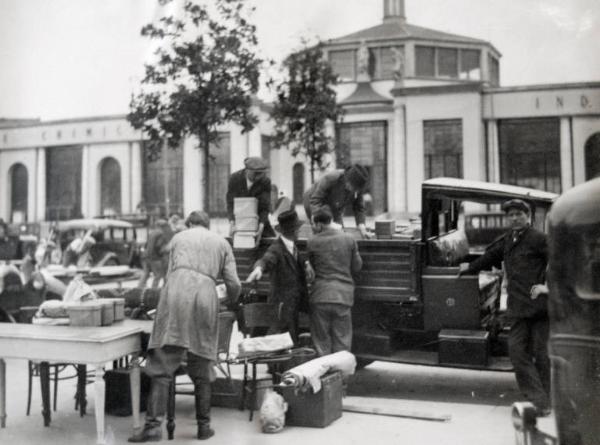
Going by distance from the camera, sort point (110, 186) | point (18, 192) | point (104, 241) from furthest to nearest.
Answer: point (110, 186) → point (18, 192) → point (104, 241)

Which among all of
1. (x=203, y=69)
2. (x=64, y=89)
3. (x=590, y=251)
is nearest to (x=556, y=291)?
(x=590, y=251)

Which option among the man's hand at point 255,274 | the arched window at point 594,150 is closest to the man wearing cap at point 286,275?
the man's hand at point 255,274

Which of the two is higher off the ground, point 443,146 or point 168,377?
point 443,146

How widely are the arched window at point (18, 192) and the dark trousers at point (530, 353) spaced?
20492 millimetres

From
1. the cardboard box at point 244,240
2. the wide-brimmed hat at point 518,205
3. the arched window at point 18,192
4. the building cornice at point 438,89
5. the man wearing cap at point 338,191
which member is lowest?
the cardboard box at point 244,240

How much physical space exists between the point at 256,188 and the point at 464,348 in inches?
102

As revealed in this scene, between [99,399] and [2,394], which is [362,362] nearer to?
[99,399]

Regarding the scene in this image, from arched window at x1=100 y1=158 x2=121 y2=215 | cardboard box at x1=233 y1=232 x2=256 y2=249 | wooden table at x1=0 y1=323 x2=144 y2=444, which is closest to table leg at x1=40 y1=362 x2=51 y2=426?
wooden table at x1=0 y1=323 x2=144 y2=444

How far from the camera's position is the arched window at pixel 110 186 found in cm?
2747

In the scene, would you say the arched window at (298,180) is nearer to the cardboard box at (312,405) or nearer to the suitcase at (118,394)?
the suitcase at (118,394)

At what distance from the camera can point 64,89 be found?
674 centimetres

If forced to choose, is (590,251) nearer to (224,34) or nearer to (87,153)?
(224,34)

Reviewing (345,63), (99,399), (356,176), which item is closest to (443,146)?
(345,63)

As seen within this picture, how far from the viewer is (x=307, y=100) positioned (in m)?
14.9
